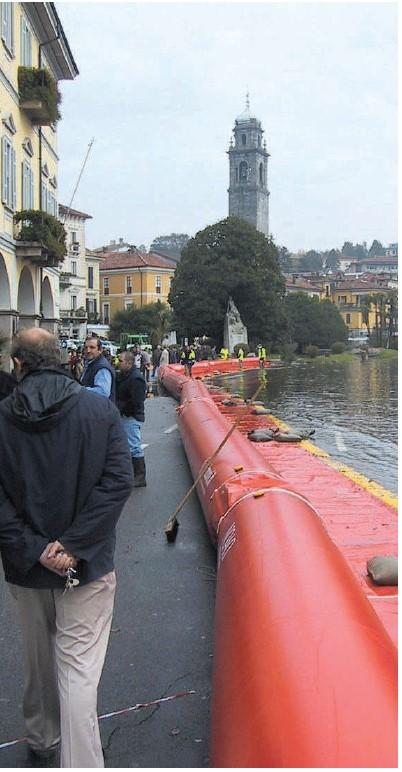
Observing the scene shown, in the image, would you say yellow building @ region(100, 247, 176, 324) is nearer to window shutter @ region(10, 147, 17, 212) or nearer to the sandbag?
window shutter @ region(10, 147, 17, 212)

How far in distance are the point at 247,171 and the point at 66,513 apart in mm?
135751

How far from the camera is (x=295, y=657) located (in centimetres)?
287

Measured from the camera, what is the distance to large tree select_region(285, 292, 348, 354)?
77.1m

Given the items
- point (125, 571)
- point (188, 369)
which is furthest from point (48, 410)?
point (188, 369)

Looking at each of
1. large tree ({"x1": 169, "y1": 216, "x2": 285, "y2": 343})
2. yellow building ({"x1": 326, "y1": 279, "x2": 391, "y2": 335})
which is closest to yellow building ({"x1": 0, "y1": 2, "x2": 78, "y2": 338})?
large tree ({"x1": 169, "y1": 216, "x2": 285, "y2": 343})

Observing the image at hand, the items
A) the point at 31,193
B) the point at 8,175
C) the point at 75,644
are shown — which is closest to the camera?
the point at 75,644

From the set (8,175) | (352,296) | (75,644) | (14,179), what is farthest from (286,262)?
(75,644)

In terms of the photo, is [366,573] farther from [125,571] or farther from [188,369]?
[188,369]

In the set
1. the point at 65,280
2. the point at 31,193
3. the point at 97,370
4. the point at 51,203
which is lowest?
the point at 97,370

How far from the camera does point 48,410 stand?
127 inches

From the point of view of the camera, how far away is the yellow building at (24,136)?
21781mm

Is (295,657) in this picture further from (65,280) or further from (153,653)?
(65,280)

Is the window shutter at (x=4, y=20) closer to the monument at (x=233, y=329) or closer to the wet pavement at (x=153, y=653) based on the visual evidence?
the wet pavement at (x=153, y=653)

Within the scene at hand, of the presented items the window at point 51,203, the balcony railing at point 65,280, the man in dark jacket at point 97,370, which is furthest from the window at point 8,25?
the balcony railing at point 65,280
